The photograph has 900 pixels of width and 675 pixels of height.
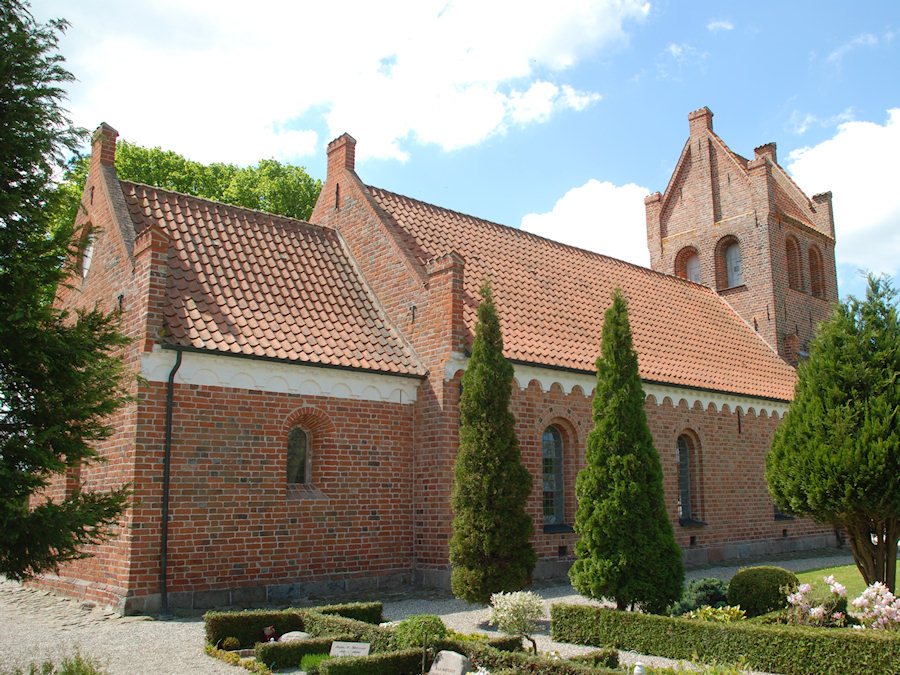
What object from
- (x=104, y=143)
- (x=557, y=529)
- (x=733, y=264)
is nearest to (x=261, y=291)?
(x=104, y=143)

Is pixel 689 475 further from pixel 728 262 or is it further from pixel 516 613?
pixel 728 262

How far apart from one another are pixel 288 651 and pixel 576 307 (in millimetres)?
12186

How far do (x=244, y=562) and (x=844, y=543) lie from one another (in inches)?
756

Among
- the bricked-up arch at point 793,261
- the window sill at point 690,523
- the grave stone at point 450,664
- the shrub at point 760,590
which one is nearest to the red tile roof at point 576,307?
the window sill at point 690,523

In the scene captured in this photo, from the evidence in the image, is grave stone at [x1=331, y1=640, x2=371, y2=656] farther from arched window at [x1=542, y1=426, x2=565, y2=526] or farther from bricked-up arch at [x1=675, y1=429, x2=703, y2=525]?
bricked-up arch at [x1=675, y1=429, x2=703, y2=525]

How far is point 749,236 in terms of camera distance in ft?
84.4

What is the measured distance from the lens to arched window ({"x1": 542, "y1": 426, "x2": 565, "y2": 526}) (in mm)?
15805

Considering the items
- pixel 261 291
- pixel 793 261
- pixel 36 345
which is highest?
pixel 793 261

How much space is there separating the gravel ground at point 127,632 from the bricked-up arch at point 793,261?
17594 mm

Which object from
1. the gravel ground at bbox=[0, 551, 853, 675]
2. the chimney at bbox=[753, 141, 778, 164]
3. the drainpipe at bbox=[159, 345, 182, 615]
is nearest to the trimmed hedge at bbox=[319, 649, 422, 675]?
the gravel ground at bbox=[0, 551, 853, 675]

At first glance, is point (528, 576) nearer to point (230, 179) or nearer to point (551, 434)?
point (551, 434)

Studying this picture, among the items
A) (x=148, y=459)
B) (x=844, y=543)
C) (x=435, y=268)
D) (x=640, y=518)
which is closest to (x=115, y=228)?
(x=148, y=459)

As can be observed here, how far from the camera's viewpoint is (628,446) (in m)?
10.8

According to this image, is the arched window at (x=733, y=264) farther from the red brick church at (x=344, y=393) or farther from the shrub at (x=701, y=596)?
the shrub at (x=701, y=596)
